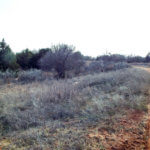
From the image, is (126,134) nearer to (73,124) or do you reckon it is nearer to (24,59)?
(73,124)

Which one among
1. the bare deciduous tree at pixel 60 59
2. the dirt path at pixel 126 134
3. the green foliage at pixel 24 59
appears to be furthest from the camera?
the green foliage at pixel 24 59

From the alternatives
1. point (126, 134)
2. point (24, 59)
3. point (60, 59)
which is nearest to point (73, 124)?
point (126, 134)

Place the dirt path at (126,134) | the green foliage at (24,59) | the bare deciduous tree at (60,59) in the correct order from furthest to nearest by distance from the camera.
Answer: the green foliage at (24,59) < the bare deciduous tree at (60,59) < the dirt path at (126,134)

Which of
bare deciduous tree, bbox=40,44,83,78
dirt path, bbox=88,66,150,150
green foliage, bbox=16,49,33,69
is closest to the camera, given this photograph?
dirt path, bbox=88,66,150,150

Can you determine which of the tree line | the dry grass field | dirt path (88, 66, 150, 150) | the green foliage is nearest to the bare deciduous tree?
the tree line

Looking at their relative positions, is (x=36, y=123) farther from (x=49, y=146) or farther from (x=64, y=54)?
(x=64, y=54)

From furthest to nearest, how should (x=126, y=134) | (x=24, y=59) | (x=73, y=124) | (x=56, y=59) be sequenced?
(x=24, y=59) → (x=56, y=59) → (x=73, y=124) → (x=126, y=134)

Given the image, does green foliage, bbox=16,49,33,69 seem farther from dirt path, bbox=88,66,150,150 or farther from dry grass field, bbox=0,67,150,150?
dirt path, bbox=88,66,150,150

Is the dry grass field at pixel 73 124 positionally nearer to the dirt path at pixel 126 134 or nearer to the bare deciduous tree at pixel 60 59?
the dirt path at pixel 126 134

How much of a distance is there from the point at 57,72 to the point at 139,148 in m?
16.9

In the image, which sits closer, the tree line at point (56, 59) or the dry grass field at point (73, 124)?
the dry grass field at point (73, 124)

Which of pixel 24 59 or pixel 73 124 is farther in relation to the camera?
pixel 24 59

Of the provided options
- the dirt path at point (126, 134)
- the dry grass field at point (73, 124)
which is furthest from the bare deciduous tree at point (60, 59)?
the dirt path at point (126, 134)

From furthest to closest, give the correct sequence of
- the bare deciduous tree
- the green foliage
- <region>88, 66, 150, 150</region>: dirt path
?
the green foliage < the bare deciduous tree < <region>88, 66, 150, 150</region>: dirt path
